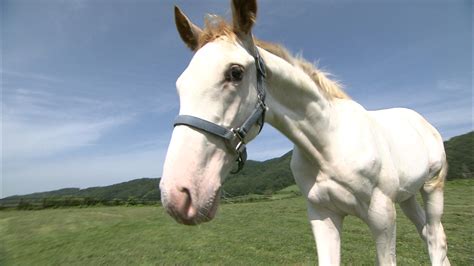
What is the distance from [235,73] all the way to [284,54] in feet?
3.00

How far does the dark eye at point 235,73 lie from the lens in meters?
1.91

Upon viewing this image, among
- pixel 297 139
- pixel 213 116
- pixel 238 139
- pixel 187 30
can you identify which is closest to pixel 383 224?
pixel 297 139

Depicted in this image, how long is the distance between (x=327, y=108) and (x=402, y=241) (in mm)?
8589

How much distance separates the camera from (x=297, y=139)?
2.58 meters

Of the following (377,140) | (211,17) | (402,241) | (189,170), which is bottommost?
(402,241)

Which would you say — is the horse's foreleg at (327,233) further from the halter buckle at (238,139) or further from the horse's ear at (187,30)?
the horse's ear at (187,30)

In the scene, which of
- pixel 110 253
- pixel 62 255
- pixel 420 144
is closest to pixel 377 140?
pixel 420 144

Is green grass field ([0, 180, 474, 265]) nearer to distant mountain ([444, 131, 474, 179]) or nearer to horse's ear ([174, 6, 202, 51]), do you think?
horse's ear ([174, 6, 202, 51])

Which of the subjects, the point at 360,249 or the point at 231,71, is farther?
the point at 360,249

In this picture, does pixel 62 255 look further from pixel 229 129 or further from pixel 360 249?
pixel 229 129

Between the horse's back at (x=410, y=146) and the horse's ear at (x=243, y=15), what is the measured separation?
1732 millimetres

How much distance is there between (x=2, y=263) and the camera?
33.7ft

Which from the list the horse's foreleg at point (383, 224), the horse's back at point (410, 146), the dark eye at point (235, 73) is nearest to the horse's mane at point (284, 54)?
the dark eye at point (235, 73)

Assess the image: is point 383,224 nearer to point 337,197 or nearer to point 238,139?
point 337,197
